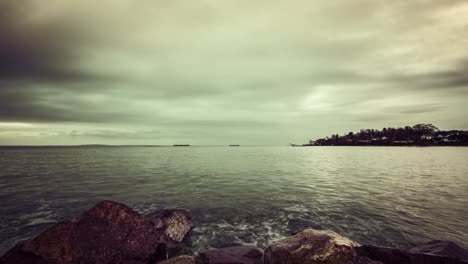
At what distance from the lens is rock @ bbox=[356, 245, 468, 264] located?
23.8 feet

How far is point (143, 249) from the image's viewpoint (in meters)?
8.55

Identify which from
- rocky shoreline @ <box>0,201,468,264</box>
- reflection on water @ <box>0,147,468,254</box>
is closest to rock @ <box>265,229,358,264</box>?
rocky shoreline @ <box>0,201,468,264</box>

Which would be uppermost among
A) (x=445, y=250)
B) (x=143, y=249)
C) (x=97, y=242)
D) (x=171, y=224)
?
(x=97, y=242)

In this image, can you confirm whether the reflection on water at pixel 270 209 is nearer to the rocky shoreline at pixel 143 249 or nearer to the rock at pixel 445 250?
the rocky shoreline at pixel 143 249

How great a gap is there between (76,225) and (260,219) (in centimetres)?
1058

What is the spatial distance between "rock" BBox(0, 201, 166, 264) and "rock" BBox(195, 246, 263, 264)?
1.83 metres

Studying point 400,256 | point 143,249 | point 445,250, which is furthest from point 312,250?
point 143,249

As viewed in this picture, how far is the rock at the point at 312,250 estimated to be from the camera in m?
7.79

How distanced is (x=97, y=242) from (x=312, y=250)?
7.61 meters

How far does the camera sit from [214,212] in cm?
1666

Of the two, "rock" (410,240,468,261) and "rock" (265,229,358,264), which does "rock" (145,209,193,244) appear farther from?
"rock" (410,240,468,261)

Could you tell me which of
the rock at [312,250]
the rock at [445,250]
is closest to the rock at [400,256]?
the rock at [445,250]

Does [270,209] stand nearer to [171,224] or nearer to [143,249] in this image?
[171,224]

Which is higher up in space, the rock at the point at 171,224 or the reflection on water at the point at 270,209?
the rock at the point at 171,224
